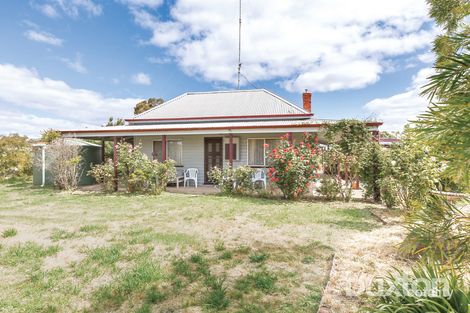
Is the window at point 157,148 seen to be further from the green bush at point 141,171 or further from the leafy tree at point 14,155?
the leafy tree at point 14,155

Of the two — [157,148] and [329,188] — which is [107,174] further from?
[329,188]

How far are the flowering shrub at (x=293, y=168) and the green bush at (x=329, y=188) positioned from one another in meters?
0.58

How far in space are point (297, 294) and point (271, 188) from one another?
695cm

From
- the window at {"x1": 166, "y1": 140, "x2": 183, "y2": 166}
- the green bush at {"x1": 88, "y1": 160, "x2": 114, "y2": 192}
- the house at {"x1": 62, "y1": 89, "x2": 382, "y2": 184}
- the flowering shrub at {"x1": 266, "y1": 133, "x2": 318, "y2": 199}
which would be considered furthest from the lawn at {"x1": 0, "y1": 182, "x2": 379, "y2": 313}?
the window at {"x1": 166, "y1": 140, "x2": 183, "y2": 166}

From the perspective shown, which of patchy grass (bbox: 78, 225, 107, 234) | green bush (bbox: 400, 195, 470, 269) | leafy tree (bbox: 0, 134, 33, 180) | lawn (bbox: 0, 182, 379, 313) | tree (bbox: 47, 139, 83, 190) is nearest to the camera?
green bush (bbox: 400, 195, 470, 269)

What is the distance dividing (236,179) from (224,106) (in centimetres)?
846

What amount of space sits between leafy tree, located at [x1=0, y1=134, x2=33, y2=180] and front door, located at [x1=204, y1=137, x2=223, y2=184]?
11.9 meters

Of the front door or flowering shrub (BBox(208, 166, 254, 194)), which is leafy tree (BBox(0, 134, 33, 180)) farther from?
flowering shrub (BBox(208, 166, 254, 194))

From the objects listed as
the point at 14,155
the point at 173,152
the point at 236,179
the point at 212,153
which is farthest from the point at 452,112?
the point at 14,155

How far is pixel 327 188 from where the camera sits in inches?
367

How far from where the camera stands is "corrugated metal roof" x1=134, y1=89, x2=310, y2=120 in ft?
52.7

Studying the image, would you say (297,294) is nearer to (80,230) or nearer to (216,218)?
(216,218)

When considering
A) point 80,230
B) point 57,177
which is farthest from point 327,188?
point 57,177

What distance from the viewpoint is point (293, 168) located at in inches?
355
